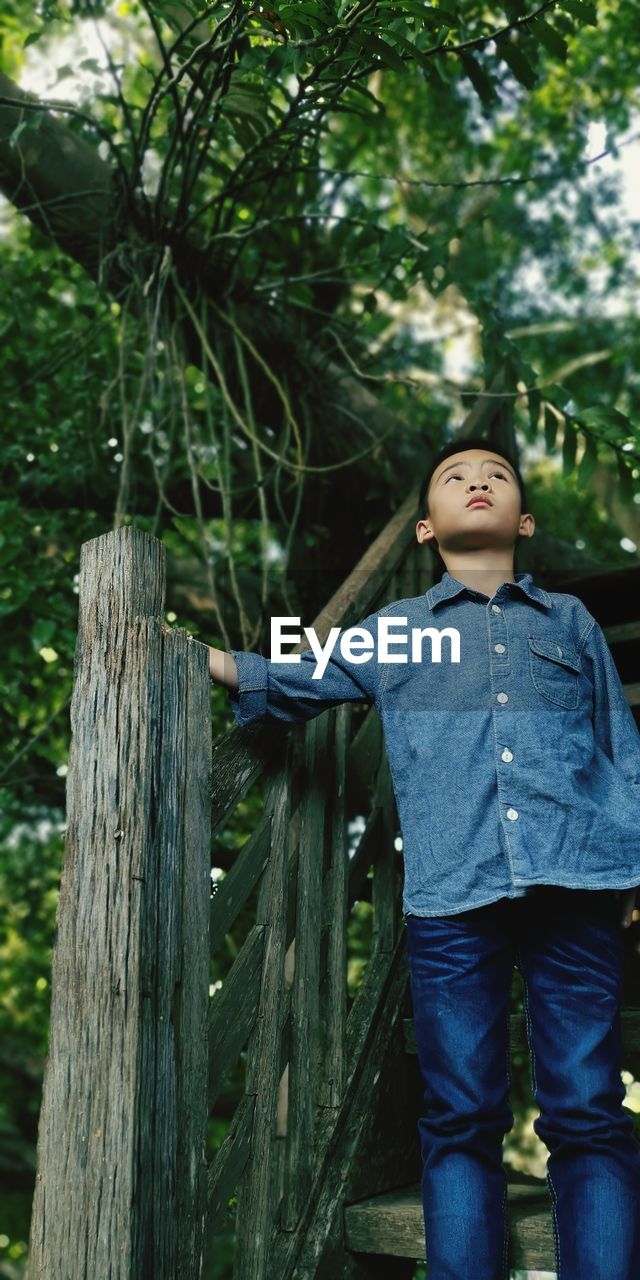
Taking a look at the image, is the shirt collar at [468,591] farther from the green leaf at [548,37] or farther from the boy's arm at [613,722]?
the green leaf at [548,37]

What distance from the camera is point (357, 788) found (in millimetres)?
2508

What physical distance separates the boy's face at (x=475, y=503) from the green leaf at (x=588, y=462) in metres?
0.52

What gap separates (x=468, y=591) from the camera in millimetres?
2186

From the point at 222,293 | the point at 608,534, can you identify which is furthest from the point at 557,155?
the point at 222,293

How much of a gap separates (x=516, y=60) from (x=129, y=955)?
197cm

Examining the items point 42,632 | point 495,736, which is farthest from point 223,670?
point 42,632

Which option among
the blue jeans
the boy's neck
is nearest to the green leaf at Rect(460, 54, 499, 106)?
the boy's neck

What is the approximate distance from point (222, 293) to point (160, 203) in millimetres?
416

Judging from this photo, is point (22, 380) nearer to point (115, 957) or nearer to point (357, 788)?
point (357, 788)

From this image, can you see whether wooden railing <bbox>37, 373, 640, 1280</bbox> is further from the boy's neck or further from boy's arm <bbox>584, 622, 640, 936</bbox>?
boy's arm <bbox>584, 622, 640, 936</bbox>

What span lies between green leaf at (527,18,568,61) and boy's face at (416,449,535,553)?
31.5 inches

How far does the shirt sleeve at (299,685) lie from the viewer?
195 centimetres

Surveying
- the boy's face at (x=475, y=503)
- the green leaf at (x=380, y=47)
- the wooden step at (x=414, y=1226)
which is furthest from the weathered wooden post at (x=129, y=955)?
the green leaf at (x=380, y=47)

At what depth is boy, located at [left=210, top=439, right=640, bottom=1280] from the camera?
1.80m
